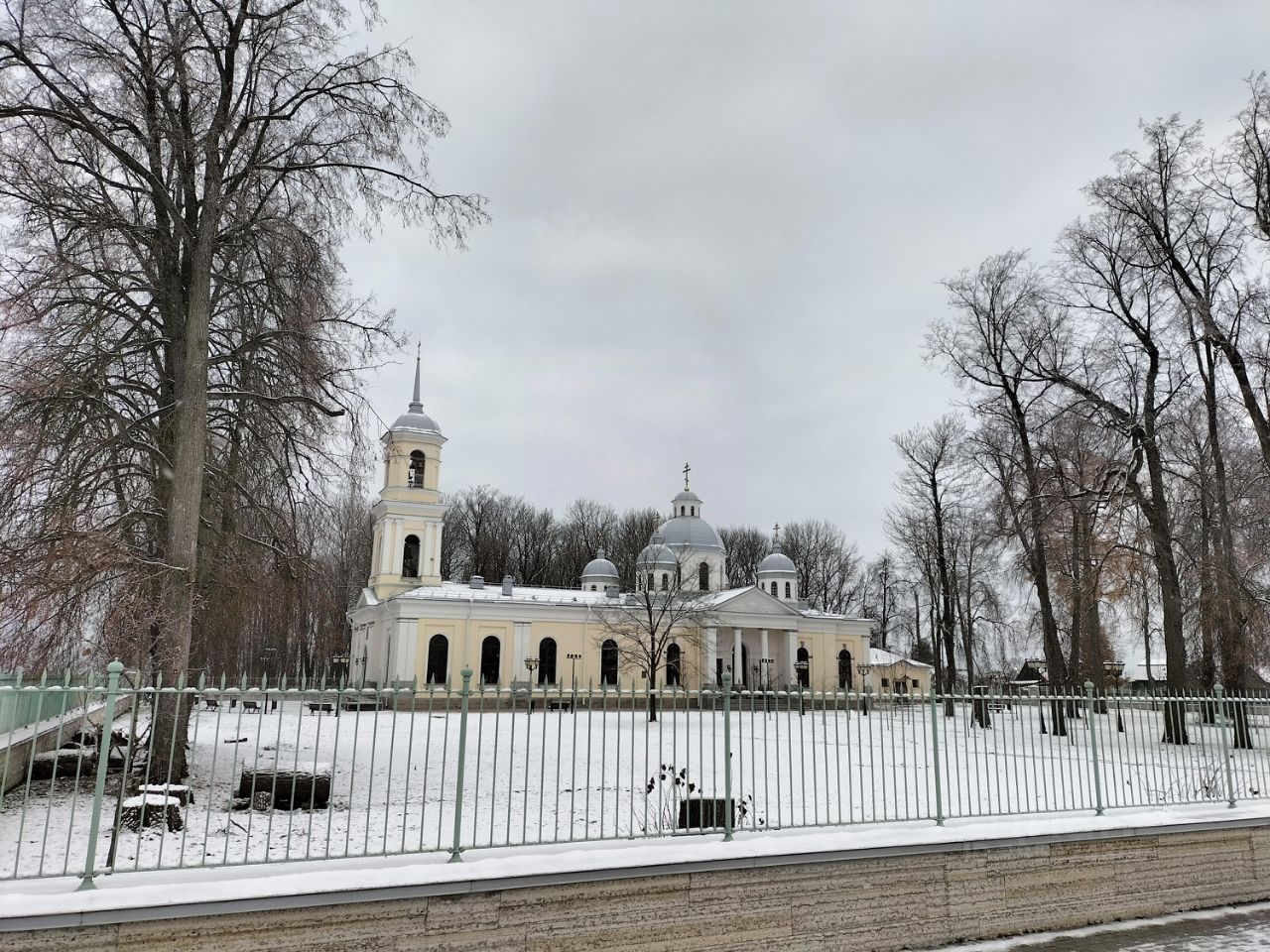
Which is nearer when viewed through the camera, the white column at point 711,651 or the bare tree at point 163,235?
the bare tree at point 163,235

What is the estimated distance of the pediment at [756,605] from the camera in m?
46.7

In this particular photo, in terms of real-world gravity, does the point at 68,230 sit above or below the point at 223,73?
below

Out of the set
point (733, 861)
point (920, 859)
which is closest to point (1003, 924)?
point (920, 859)

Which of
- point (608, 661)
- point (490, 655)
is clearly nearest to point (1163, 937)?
point (490, 655)

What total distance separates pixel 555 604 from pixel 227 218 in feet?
105

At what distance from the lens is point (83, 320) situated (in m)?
10.8

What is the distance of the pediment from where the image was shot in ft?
153

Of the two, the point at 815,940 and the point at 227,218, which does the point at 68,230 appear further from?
the point at 815,940

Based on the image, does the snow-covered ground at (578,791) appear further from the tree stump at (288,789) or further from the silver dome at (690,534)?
the silver dome at (690,534)

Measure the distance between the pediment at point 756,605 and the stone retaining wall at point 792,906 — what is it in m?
37.6

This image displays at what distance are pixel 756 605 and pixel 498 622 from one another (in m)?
14.6

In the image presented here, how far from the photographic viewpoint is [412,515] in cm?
4231

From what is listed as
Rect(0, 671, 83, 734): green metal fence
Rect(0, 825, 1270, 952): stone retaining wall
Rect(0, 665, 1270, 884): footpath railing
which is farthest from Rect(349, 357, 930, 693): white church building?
Rect(0, 825, 1270, 952): stone retaining wall

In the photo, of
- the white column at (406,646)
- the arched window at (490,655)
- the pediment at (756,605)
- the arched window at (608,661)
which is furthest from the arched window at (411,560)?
the pediment at (756,605)
